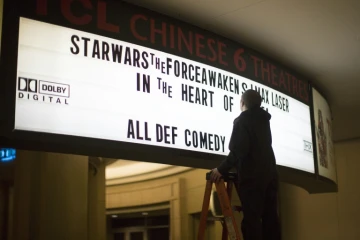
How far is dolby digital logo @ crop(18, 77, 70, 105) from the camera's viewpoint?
328 centimetres

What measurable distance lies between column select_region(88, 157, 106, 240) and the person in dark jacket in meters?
5.58

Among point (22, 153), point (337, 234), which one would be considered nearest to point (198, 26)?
point (22, 153)

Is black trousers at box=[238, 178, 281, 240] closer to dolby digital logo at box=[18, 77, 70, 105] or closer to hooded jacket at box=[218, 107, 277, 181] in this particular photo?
hooded jacket at box=[218, 107, 277, 181]

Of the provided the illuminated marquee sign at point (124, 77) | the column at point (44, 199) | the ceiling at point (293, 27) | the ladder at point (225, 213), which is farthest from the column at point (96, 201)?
the ladder at point (225, 213)

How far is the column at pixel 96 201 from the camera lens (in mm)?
8970

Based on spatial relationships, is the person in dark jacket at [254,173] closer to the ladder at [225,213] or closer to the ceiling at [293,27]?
the ladder at [225,213]

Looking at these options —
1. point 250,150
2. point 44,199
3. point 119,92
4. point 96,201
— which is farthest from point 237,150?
point 96,201

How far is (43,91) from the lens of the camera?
3348 mm

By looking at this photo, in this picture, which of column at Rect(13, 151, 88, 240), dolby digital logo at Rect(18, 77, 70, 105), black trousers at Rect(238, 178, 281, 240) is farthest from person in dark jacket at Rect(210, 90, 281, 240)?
column at Rect(13, 151, 88, 240)

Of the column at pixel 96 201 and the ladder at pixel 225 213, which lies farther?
the column at pixel 96 201

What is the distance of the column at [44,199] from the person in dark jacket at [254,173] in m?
2.53

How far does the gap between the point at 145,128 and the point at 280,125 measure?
182cm

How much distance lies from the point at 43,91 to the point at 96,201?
623 centimetres

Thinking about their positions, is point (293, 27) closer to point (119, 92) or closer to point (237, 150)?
point (237, 150)
